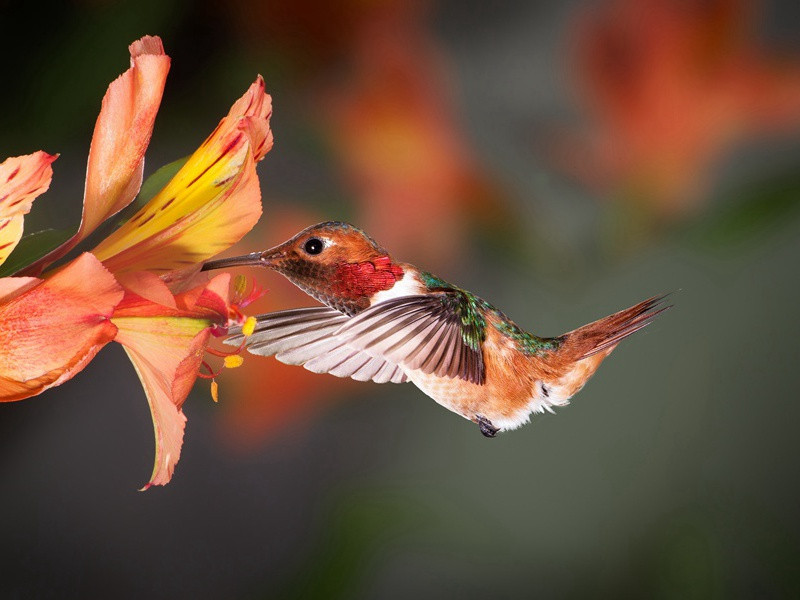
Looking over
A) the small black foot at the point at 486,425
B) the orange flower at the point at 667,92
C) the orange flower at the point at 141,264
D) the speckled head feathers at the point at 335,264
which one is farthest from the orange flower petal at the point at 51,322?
the orange flower at the point at 667,92

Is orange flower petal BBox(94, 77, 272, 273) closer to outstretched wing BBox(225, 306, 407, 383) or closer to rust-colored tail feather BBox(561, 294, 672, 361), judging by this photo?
outstretched wing BBox(225, 306, 407, 383)

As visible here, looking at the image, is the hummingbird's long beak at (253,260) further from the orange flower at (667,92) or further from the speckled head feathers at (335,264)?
the orange flower at (667,92)

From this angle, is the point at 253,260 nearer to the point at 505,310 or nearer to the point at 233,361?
the point at 233,361

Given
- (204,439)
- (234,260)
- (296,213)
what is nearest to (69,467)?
(204,439)

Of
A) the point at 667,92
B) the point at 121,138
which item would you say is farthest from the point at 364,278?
the point at 667,92

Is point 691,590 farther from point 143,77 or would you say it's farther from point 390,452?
point 143,77

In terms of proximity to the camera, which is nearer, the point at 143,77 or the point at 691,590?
the point at 143,77

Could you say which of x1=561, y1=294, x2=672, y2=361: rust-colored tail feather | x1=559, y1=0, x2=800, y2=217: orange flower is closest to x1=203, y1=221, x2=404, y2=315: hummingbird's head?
x1=561, y1=294, x2=672, y2=361: rust-colored tail feather
